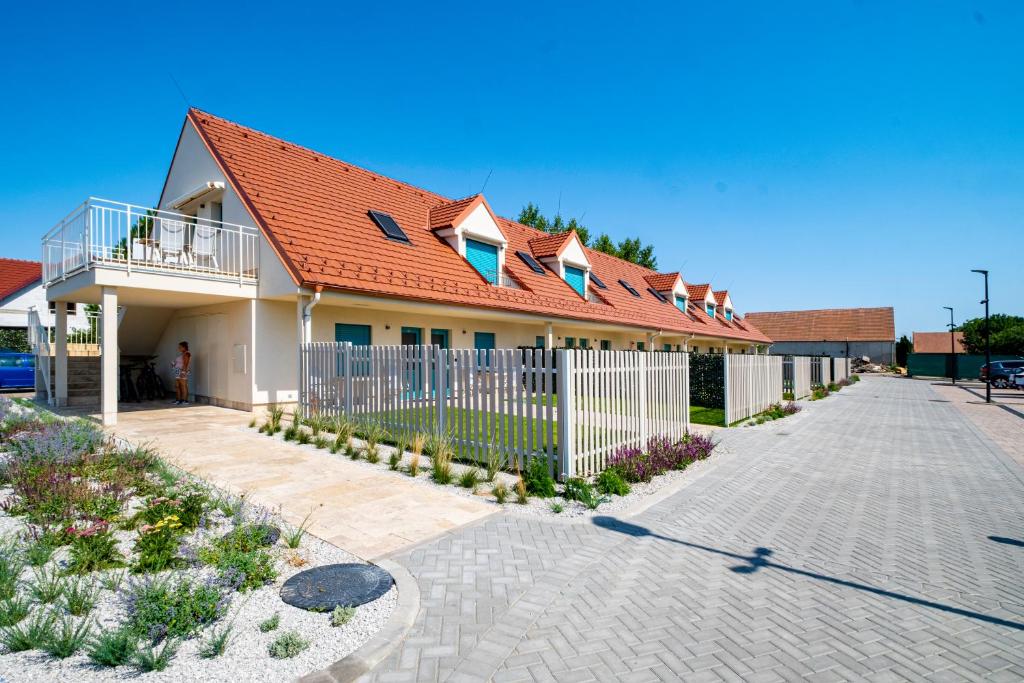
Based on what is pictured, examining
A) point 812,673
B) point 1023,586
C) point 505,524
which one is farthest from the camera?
point 505,524

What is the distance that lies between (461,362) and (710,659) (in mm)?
5796

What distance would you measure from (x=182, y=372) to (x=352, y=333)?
4892mm

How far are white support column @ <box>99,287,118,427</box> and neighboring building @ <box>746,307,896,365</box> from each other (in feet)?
220

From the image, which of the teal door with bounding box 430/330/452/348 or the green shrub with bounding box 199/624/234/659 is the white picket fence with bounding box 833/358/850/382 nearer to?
the teal door with bounding box 430/330/452/348

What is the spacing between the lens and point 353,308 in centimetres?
1420

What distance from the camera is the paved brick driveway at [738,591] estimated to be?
3064mm

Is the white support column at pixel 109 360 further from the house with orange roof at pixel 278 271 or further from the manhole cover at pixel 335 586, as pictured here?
the manhole cover at pixel 335 586

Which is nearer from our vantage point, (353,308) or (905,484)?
(905,484)

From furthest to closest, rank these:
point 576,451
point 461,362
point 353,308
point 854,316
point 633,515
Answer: point 854,316 < point 353,308 < point 461,362 < point 576,451 < point 633,515

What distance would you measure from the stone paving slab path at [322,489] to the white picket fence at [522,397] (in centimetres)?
147

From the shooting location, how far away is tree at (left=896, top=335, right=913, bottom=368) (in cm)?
6925

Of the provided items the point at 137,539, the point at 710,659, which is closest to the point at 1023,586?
the point at 710,659

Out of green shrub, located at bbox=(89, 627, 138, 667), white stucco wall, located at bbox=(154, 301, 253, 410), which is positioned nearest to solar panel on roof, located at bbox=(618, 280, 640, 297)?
white stucco wall, located at bbox=(154, 301, 253, 410)

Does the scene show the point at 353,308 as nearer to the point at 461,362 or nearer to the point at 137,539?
the point at 461,362
